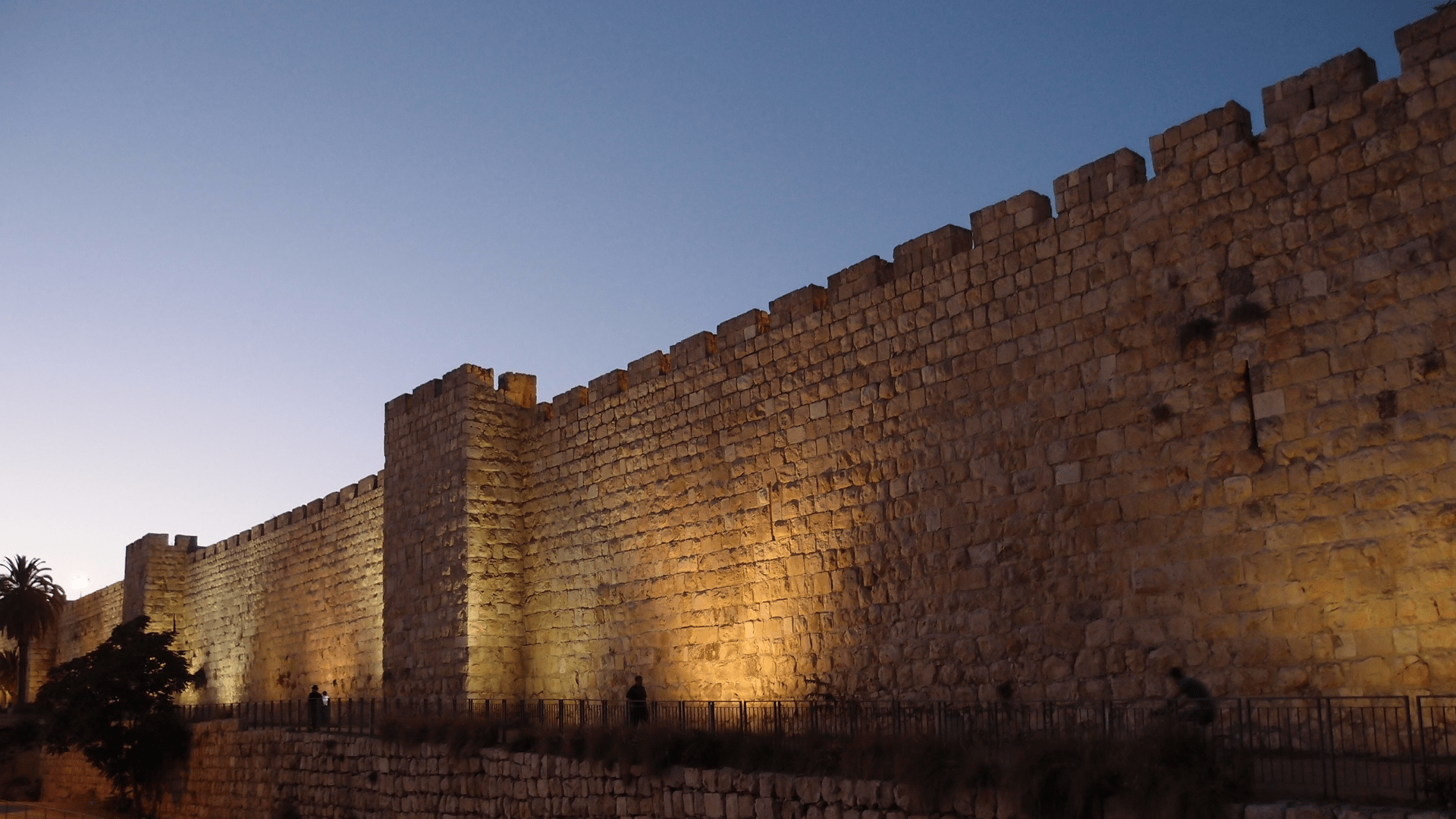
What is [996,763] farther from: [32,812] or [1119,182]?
[32,812]

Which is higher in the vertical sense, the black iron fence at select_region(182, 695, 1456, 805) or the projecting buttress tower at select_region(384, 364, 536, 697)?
the projecting buttress tower at select_region(384, 364, 536, 697)

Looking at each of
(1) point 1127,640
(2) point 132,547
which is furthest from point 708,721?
(2) point 132,547

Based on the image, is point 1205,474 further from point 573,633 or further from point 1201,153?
point 573,633

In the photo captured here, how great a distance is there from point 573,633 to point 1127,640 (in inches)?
324

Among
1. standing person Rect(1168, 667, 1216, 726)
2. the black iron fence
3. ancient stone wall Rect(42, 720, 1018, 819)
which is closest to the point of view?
the black iron fence

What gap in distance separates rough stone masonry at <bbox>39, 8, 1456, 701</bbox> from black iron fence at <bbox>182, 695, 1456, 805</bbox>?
21cm

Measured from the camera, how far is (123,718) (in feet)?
70.3

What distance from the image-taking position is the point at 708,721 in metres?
12.6

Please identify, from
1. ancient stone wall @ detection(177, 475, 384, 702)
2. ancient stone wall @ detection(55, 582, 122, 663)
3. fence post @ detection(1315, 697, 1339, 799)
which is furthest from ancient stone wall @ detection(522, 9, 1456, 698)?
ancient stone wall @ detection(55, 582, 122, 663)

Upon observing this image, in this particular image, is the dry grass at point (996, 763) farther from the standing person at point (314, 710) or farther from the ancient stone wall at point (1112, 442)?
the standing person at point (314, 710)

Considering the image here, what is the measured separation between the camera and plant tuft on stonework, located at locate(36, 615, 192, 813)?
21.1 meters

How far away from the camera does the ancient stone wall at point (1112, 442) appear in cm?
866

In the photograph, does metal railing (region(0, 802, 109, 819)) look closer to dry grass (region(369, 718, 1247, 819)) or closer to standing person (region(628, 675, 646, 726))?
standing person (region(628, 675, 646, 726))

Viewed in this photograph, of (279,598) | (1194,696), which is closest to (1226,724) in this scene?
(1194,696)
